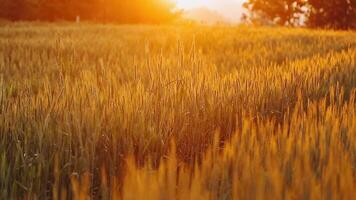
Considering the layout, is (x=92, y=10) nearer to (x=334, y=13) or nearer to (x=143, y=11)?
(x=143, y=11)

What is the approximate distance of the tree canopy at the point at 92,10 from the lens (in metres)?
20.7

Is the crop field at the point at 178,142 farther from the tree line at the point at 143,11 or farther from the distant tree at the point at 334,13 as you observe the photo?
the distant tree at the point at 334,13

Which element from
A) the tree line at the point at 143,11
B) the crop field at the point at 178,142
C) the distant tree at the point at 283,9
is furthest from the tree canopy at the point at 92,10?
the crop field at the point at 178,142

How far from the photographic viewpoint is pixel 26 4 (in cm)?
2053

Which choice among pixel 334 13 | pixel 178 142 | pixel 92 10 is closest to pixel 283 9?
pixel 334 13

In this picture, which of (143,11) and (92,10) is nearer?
(92,10)

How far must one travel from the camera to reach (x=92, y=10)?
22.9m

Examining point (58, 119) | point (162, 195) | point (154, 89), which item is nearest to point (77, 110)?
point (58, 119)

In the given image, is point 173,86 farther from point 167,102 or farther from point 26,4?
point 26,4

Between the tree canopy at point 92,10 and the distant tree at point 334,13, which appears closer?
the tree canopy at point 92,10

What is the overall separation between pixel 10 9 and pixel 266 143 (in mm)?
21268

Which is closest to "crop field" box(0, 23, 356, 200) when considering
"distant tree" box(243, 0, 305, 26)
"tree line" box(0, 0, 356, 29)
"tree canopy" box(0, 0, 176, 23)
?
"tree line" box(0, 0, 356, 29)

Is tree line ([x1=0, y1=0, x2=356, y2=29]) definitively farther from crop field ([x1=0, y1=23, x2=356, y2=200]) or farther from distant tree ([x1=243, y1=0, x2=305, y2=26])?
crop field ([x1=0, y1=23, x2=356, y2=200])

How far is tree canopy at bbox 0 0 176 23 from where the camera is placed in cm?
2072
